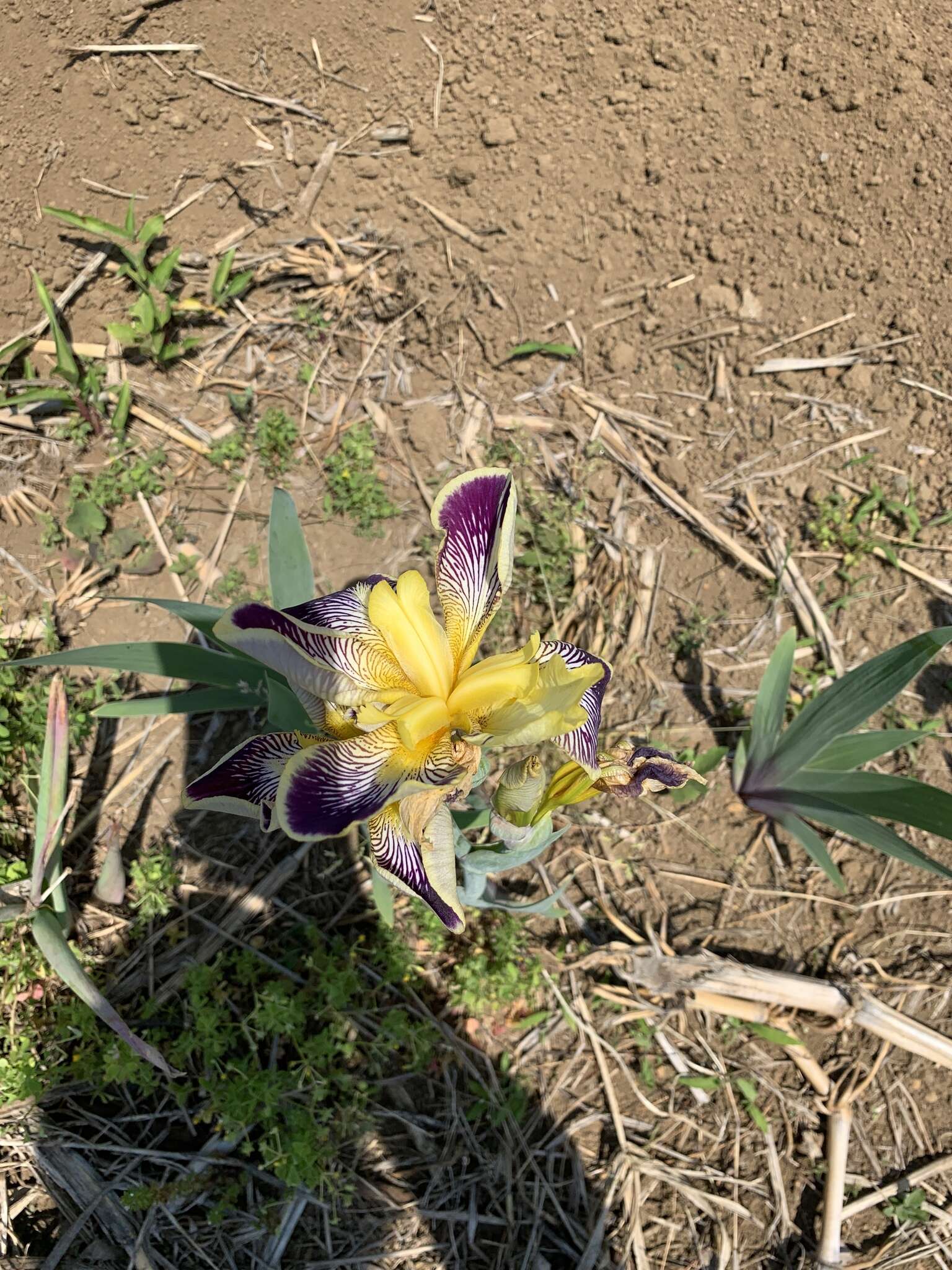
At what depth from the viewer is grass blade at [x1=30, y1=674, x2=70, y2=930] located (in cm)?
167

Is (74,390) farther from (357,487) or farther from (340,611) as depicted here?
(340,611)

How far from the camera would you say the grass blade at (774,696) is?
1.99 metres

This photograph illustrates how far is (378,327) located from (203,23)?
102 centimetres

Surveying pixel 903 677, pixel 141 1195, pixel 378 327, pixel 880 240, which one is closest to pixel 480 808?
pixel 903 677

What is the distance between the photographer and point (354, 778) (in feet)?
3.89

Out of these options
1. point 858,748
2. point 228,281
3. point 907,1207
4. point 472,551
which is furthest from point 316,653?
point 907,1207

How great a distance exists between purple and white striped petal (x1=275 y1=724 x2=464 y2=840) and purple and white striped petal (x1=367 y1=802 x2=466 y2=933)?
0.19ft

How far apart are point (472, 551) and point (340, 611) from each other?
Result: 0.26 m

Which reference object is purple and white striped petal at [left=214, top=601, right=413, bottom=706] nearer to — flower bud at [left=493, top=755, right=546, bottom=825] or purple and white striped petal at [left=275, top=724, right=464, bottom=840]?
purple and white striped petal at [left=275, top=724, right=464, bottom=840]

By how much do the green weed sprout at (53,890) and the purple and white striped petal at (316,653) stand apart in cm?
76

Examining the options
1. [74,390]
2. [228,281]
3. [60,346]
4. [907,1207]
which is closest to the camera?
[907,1207]

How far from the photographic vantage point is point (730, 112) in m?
2.62

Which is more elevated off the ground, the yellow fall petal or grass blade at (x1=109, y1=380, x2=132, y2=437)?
the yellow fall petal

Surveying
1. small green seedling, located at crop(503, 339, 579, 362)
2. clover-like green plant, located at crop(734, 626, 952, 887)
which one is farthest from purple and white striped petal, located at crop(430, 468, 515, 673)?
small green seedling, located at crop(503, 339, 579, 362)
